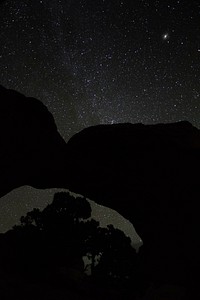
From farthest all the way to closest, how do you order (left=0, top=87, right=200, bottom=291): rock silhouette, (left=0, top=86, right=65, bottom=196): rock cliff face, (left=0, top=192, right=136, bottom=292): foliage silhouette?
1. (left=0, top=192, right=136, bottom=292): foliage silhouette
2. (left=0, top=86, right=65, bottom=196): rock cliff face
3. (left=0, top=87, right=200, bottom=291): rock silhouette

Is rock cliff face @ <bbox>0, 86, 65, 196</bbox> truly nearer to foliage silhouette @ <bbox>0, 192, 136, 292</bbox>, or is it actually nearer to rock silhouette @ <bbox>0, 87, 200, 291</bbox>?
rock silhouette @ <bbox>0, 87, 200, 291</bbox>

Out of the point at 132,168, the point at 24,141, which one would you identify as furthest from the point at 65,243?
the point at 24,141

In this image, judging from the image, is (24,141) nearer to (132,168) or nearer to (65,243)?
(132,168)

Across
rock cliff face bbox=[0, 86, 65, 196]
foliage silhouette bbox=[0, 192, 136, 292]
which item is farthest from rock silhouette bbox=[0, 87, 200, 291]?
foliage silhouette bbox=[0, 192, 136, 292]

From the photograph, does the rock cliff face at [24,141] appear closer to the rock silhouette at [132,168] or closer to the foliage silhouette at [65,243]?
the rock silhouette at [132,168]

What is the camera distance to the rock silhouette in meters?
A: 16.3

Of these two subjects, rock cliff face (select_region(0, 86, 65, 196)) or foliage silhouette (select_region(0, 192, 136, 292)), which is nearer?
rock cliff face (select_region(0, 86, 65, 196))

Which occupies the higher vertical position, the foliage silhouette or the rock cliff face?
the rock cliff face

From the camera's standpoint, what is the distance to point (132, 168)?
1788 centimetres

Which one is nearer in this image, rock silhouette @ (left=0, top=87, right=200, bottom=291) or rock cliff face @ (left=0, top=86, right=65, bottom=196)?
rock silhouette @ (left=0, top=87, right=200, bottom=291)

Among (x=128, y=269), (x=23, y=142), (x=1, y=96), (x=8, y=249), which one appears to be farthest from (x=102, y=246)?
(x=1, y=96)

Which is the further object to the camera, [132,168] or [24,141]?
[132,168]

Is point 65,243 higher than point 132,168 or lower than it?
lower

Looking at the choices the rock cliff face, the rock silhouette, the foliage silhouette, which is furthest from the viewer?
the foliage silhouette
